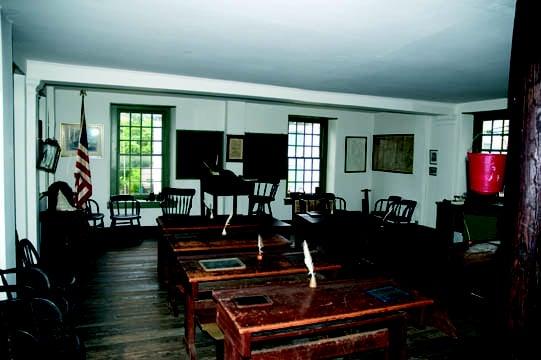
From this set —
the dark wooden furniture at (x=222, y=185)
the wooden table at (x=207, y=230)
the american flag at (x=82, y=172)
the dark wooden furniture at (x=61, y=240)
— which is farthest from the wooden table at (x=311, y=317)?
the american flag at (x=82, y=172)

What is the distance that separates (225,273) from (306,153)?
6.81 m

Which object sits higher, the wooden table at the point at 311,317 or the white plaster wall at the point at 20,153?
the white plaster wall at the point at 20,153

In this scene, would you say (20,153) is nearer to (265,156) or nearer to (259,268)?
(259,268)

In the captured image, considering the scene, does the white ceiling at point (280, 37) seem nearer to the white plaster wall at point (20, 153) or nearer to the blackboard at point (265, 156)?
the white plaster wall at point (20, 153)

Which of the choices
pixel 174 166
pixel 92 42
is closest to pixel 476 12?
pixel 92 42

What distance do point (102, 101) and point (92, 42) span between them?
13.2 feet

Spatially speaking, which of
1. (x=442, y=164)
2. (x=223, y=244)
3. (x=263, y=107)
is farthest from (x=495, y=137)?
(x=223, y=244)

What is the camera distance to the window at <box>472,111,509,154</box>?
290 inches

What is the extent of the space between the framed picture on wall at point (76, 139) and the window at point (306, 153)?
3999mm

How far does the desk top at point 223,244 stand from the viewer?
410 cm

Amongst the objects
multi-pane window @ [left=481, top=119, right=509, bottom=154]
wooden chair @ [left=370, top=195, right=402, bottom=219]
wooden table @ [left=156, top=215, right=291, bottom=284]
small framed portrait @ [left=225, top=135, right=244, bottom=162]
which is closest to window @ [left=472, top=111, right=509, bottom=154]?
multi-pane window @ [left=481, top=119, right=509, bottom=154]

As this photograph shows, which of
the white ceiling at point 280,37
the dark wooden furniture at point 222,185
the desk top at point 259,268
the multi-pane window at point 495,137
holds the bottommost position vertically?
the desk top at point 259,268

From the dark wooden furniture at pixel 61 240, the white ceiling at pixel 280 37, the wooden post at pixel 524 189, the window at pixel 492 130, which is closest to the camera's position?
the wooden post at pixel 524 189

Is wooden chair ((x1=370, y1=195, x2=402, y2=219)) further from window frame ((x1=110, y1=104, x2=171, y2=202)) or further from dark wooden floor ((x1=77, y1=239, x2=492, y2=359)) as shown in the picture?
dark wooden floor ((x1=77, y1=239, x2=492, y2=359))
